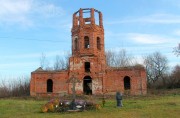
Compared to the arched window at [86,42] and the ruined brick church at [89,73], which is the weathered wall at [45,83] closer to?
the ruined brick church at [89,73]

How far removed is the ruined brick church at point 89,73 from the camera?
109 feet

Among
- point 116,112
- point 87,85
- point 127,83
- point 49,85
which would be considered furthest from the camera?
point 49,85

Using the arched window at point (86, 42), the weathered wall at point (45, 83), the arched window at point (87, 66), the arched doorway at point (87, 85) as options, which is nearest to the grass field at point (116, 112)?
the weathered wall at point (45, 83)

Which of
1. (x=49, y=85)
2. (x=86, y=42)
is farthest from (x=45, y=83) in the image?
(x=86, y=42)

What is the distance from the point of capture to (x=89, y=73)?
33688 millimetres

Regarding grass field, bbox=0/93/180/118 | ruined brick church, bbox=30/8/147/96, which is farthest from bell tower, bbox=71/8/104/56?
grass field, bbox=0/93/180/118

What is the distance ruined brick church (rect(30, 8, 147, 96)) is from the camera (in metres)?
33.1

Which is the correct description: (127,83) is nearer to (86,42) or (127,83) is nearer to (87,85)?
(87,85)

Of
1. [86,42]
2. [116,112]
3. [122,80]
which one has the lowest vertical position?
[116,112]

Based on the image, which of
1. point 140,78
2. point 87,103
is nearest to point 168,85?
point 140,78

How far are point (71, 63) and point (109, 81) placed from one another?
4.90 m

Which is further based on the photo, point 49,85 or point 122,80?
point 49,85

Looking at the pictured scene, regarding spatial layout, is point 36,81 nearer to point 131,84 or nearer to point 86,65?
point 86,65

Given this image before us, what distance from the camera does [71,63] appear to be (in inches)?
1337
